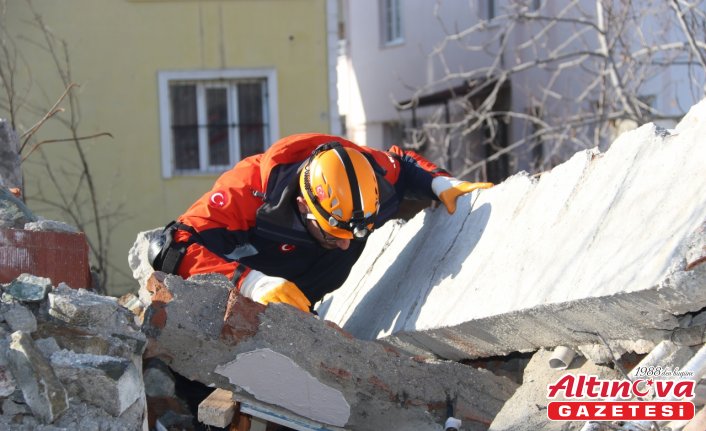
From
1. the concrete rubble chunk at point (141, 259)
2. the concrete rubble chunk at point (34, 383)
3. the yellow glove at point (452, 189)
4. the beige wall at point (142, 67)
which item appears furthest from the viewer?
the beige wall at point (142, 67)

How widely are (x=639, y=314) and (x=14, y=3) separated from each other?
8.57 m

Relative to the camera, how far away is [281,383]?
12.6 ft

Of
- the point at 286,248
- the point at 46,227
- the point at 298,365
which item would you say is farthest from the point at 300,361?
the point at 46,227

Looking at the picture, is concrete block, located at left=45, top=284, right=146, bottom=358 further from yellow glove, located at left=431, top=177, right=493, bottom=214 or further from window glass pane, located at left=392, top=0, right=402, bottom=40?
window glass pane, located at left=392, top=0, right=402, bottom=40

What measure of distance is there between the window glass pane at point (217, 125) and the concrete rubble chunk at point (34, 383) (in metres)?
7.70

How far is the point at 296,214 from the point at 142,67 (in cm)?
641

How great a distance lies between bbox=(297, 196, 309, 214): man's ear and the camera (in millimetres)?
4504

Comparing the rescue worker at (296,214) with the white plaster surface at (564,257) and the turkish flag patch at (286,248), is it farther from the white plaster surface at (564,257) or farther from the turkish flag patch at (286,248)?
the white plaster surface at (564,257)

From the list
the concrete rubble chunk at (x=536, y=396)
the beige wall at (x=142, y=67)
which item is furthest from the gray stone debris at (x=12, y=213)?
the beige wall at (x=142, y=67)

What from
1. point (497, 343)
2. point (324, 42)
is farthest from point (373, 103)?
point (497, 343)

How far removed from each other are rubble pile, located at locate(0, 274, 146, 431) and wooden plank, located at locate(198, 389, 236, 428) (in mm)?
294

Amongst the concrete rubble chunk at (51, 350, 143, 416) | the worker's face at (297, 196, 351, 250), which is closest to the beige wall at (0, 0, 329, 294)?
the worker's face at (297, 196, 351, 250)

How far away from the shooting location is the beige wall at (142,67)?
33.6 ft

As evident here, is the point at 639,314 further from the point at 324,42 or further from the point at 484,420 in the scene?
the point at 324,42
